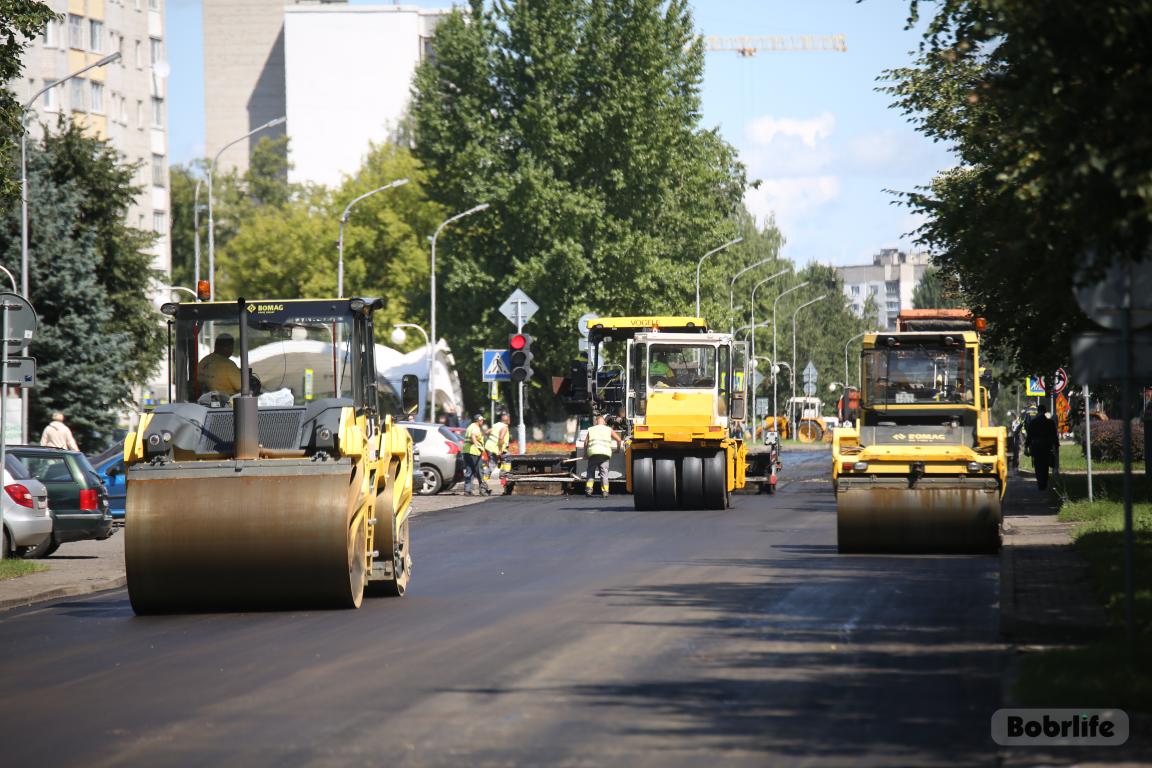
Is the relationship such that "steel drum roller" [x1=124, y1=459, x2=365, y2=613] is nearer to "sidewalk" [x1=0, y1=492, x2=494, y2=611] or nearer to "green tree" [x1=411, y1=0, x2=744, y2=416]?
"sidewalk" [x1=0, y1=492, x2=494, y2=611]

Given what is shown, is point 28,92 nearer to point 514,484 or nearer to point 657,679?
point 514,484

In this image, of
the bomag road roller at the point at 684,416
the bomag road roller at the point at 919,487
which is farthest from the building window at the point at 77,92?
the bomag road roller at the point at 919,487

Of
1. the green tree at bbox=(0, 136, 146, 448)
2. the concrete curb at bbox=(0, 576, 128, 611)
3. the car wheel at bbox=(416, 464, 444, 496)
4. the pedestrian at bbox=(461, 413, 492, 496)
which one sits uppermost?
the green tree at bbox=(0, 136, 146, 448)

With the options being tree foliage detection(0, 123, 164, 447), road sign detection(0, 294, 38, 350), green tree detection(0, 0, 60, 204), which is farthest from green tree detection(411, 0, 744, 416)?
road sign detection(0, 294, 38, 350)

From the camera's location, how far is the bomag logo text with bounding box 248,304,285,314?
16700 millimetres

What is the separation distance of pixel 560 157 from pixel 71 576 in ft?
144

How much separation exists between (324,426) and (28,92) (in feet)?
220

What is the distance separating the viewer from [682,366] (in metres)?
34.0

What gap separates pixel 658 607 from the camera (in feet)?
51.0

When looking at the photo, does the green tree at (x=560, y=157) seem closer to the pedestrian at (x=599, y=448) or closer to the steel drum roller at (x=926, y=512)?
the pedestrian at (x=599, y=448)

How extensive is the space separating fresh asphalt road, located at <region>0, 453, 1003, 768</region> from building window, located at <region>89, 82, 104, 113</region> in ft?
216

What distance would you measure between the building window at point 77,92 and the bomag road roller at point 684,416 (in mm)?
51350

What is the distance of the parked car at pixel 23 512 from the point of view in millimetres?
22078

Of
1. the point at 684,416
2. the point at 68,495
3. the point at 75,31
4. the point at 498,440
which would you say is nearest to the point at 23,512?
the point at 68,495
